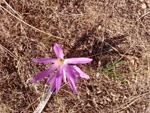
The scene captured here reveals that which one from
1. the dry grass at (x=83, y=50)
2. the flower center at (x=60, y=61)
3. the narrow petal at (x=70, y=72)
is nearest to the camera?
the narrow petal at (x=70, y=72)

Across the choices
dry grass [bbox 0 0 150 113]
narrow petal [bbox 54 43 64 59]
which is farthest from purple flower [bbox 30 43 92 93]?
dry grass [bbox 0 0 150 113]

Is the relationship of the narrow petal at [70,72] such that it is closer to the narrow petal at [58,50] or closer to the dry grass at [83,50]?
the narrow petal at [58,50]

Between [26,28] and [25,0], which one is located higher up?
[25,0]

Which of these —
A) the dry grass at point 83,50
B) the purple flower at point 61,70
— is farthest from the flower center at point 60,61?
the dry grass at point 83,50

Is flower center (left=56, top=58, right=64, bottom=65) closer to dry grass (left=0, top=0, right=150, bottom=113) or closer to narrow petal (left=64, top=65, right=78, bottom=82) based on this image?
narrow petal (left=64, top=65, right=78, bottom=82)

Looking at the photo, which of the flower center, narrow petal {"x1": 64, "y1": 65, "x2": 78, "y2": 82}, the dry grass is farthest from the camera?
the dry grass

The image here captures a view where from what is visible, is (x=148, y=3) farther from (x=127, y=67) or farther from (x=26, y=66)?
(x=26, y=66)

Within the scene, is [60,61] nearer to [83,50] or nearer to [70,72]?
[70,72]

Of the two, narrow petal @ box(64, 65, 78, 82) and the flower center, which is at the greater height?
the flower center

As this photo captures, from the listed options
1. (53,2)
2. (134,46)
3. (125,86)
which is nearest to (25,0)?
(53,2)
